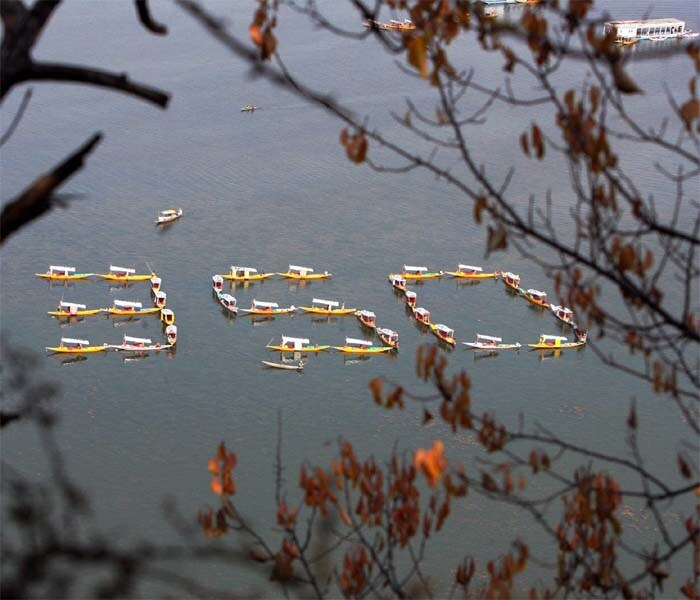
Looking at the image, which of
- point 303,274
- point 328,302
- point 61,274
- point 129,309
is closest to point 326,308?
point 328,302

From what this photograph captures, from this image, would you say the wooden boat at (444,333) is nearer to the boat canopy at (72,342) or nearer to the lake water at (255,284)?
the lake water at (255,284)

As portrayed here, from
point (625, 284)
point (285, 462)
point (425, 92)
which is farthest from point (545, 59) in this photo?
point (425, 92)

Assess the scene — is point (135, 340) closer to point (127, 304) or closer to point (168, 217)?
point (127, 304)

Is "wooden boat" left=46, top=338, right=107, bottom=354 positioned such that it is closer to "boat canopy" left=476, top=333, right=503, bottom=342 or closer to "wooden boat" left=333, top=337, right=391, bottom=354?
"wooden boat" left=333, top=337, right=391, bottom=354

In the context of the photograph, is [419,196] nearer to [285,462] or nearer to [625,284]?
[285,462]

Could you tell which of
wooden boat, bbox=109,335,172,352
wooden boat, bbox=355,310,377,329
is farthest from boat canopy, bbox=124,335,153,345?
wooden boat, bbox=355,310,377,329

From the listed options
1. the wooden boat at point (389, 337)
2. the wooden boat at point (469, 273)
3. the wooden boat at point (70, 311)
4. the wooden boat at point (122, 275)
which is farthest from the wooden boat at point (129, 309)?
the wooden boat at point (469, 273)

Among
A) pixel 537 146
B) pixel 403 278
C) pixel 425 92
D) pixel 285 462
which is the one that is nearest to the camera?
pixel 537 146
